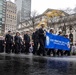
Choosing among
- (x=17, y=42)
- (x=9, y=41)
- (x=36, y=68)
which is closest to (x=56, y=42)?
(x=17, y=42)

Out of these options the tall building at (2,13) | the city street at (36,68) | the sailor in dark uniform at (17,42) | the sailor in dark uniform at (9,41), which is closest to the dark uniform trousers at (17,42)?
the sailor in dark uniform at (17,42)

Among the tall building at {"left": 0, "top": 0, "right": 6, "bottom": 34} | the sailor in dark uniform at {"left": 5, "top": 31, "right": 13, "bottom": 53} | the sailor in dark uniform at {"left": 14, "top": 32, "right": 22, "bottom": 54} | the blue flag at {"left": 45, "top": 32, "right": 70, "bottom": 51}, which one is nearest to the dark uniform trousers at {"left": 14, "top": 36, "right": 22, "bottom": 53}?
the sailor in dark uniform at {"left": 14, "top": 32, "right": 22, "bottom": 54}

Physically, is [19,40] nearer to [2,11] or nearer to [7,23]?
[2,11]

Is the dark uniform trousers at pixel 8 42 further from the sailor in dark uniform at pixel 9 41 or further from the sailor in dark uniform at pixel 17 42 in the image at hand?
the sailor in dark uniform at pixel 17 42

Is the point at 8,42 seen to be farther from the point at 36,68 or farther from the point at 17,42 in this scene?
the point at 36,68

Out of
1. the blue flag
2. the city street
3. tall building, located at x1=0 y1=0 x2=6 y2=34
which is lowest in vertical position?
the city street

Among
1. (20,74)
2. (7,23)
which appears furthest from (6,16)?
(20,74)

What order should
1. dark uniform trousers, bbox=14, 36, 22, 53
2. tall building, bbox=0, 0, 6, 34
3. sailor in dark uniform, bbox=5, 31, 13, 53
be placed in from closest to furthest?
sailor in dark uniform, bbox=5, 31, 13, 53 < dark uniform trousers, bbox=14, 36, 22, 53 < tall building, bbox=0, 0, 6, 34

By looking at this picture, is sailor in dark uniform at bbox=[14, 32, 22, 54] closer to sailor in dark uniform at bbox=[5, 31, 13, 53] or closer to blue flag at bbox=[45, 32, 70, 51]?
sailor in dark uniform at bbox=[5, 31, 13, 53]

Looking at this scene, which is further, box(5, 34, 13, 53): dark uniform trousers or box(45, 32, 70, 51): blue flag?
box(5, 34, 13, 53): dark uniform trousers

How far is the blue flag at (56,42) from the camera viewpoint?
15734 mm

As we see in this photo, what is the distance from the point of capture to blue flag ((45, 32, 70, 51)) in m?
15.7

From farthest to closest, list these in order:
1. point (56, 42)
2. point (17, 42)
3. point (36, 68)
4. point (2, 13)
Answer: point (2, 13), point (17, 42), point (56, 42), point (36, 68)

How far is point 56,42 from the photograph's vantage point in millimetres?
16641
